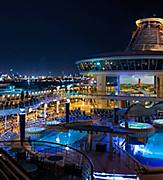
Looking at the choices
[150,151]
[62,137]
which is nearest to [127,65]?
[62,137]

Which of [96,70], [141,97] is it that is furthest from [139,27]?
[141,97]

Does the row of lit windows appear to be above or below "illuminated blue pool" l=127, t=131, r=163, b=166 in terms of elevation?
above

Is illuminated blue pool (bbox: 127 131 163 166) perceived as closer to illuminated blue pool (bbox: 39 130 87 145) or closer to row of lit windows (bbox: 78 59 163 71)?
illuminated blue pool (bbox: 39 130 87 145)

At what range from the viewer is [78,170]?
868cm

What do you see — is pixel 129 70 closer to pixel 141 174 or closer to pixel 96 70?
pixel 96 70

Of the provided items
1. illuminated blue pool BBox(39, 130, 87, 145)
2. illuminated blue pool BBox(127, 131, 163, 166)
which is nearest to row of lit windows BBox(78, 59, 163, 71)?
illuminated blue pool BBox(39, 130, 87, 145)

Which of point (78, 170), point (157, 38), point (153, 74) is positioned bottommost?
point (78, 170)

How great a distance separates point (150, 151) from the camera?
48.0ft

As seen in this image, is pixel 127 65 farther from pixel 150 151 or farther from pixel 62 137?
pixel 150 151

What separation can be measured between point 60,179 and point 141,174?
4514 mm

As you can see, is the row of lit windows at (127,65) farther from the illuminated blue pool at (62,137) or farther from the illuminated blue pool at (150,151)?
the illuminated blue pool at (150,151)

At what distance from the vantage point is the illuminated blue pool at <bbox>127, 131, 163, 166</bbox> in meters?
13.4

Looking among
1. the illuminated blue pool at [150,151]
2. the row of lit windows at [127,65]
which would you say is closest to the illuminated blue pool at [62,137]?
the illuminated blue pool at [150,151]

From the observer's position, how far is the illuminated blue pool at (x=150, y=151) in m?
13.4
